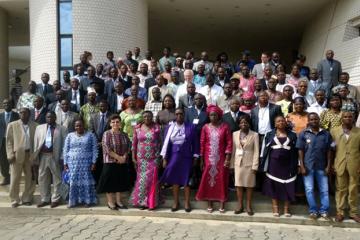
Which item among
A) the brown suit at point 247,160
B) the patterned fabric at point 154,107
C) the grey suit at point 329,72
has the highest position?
the grey suit at point 329,72

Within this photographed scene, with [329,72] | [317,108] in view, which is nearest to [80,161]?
[317,108]

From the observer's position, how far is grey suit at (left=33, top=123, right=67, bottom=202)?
7188 mm

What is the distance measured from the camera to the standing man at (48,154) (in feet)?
23.6

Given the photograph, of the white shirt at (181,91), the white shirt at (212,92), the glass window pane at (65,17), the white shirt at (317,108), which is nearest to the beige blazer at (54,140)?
the white shirt at (181,91)

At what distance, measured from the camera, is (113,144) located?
6832mm

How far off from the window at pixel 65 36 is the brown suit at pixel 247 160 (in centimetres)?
751

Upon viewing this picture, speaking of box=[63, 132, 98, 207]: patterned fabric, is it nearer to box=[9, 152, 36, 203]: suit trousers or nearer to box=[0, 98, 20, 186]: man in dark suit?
box=[9, 152, 36, 203]: suit trousers

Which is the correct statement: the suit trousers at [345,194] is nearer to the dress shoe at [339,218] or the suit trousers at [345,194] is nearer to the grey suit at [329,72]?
the dress shoe at [339,218]

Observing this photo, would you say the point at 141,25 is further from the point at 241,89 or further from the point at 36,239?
the point at 36,239

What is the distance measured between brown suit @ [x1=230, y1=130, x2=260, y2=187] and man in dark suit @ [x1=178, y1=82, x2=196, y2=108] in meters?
1.43

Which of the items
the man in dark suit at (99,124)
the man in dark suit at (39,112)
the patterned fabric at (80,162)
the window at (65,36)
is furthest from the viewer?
the window at (65,36)

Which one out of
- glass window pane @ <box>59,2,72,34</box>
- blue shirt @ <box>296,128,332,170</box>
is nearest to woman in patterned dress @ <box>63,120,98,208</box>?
blue shirt @ <box>296,128,332,170</box>

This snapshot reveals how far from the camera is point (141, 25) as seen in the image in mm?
13539

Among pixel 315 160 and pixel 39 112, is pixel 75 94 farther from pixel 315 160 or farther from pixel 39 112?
pixel 315 160
